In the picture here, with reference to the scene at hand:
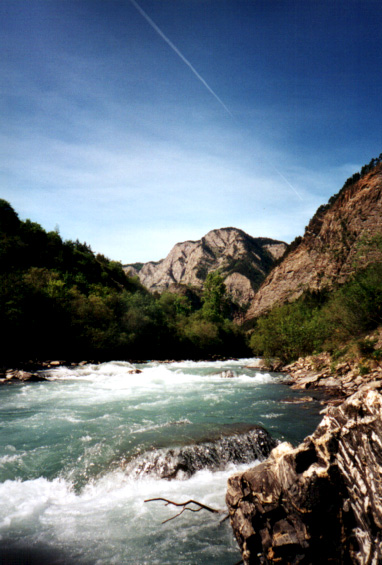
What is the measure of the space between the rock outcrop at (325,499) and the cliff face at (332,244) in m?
52.8

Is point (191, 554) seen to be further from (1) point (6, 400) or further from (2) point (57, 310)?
(2) point (57, 310)

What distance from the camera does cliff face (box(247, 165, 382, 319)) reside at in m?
62.4

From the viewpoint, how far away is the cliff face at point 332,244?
62.4 meters

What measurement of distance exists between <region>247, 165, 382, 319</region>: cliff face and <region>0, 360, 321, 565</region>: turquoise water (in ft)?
153

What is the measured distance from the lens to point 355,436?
2996 millimetres

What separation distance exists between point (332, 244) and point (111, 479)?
238 feet

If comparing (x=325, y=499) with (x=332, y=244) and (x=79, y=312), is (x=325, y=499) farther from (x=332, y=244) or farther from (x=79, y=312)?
(x=332, y=244)

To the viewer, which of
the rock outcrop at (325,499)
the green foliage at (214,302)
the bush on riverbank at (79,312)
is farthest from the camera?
the green foliage at (214,302)

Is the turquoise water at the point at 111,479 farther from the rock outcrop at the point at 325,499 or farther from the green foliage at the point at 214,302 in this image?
the green foliage at the point at 214,302

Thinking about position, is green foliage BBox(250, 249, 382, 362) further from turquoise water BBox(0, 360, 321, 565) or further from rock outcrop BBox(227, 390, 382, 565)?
rock outcrop BBox(227, 390, 382, 565)

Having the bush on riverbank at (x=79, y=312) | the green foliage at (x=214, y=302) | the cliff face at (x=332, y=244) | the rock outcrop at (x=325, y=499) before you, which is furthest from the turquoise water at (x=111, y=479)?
the green foliage at (x=214, y=302)

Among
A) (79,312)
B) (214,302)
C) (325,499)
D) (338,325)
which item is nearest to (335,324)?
(338,325)

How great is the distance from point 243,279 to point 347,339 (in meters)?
156

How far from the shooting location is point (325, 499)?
296 cm
